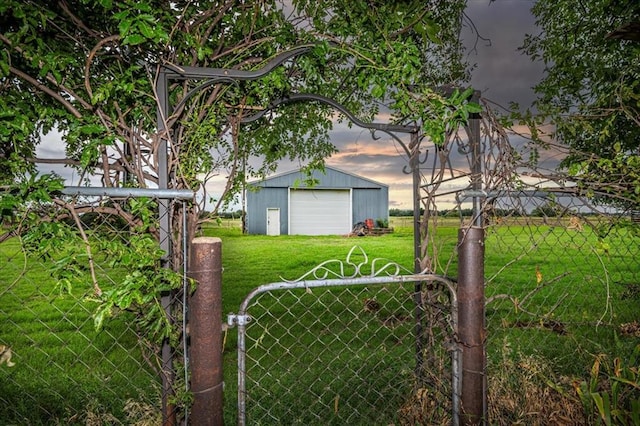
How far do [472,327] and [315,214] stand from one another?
15841 mm

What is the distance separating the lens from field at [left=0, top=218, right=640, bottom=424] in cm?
226

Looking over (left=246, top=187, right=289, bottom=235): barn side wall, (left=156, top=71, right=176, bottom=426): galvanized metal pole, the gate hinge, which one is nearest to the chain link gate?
the gate hinge

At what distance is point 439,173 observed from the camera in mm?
2363

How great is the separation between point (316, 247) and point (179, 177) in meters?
10.7

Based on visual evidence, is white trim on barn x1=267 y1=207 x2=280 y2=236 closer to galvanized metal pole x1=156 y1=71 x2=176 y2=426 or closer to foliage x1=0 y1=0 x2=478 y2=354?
foliage x1=0 y1=0 x2=478 y2=354

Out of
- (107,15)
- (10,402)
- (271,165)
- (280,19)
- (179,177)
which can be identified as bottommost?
(10,402)

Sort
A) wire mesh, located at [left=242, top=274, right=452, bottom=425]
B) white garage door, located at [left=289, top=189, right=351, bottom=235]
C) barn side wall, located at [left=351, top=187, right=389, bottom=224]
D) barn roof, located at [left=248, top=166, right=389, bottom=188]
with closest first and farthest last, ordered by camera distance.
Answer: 1. wire mesh, located at [left=242, top=274, right=452, bottom=425]
2. barn roof, located at [left=248, top=166, right=389, bottom=188]
3. white garage door, located at [left=289, top=189, right=351, bottom=235]
4. barn side wall, located at [left=351, top=187, right=389, bottom=224]

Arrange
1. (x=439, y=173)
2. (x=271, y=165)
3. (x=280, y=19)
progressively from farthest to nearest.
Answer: (x=271, y=165), (x=280, y=19), (x=439, y=173)

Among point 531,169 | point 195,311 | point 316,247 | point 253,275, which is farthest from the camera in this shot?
point 316,247

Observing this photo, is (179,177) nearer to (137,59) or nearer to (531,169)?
(137,59)


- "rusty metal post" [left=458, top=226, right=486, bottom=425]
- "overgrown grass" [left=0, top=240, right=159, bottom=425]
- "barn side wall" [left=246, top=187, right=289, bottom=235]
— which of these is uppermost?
"barn side wall" [left=246, top=187, right=289, bottom=235]

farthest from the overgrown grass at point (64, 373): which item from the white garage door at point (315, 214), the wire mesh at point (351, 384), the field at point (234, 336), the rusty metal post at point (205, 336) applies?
the white garage door at point (315, 214)

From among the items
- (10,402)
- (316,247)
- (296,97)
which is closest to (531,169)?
(296,97)

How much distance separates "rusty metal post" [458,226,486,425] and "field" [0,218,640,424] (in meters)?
0.17
